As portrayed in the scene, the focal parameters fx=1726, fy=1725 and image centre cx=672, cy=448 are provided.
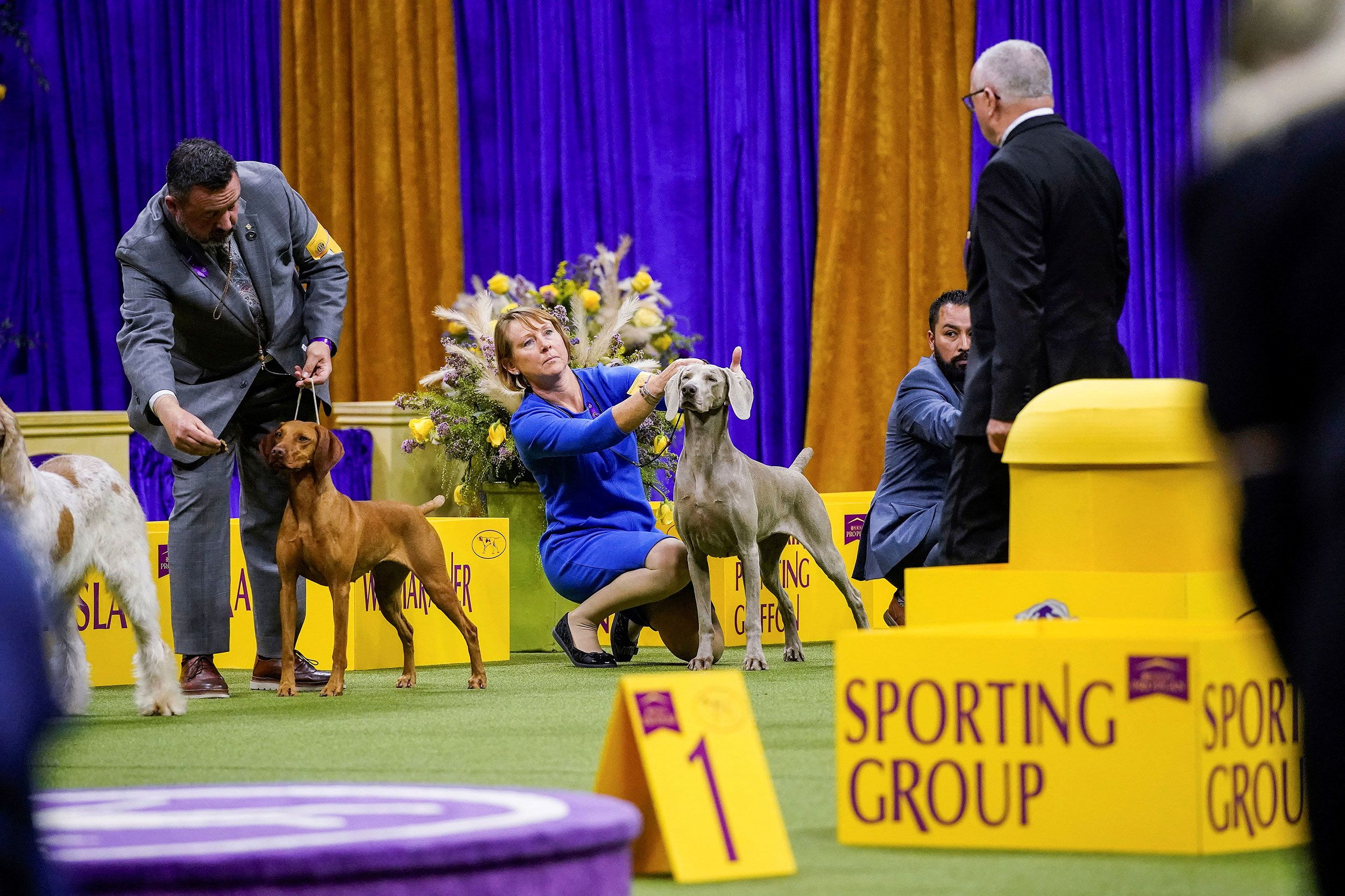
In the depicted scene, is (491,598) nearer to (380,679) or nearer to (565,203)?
(380,679)

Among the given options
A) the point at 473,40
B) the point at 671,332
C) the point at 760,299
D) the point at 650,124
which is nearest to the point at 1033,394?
the point at 671,332

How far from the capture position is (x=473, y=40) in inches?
335

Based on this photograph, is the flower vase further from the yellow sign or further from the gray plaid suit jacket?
the yellow sign

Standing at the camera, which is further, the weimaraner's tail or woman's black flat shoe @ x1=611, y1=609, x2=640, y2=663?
the weimaraner's tail

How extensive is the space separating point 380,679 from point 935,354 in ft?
6.21

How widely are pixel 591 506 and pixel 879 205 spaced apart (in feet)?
9.93

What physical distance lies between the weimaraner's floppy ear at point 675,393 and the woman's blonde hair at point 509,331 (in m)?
0.39

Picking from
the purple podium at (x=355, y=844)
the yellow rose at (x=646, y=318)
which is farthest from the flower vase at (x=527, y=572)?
the purple podium at (x=355, y=844)

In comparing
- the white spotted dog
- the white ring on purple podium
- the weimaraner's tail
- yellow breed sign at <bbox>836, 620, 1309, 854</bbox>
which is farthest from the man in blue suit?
the white ring on purple podium

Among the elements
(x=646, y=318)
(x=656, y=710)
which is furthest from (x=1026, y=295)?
(x=646, y=318)

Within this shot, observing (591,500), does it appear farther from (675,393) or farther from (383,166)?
(383,166)

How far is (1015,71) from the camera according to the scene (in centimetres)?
354

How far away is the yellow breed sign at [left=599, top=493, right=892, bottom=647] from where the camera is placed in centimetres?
577

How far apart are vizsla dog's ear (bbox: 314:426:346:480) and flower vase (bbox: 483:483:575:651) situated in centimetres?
152
